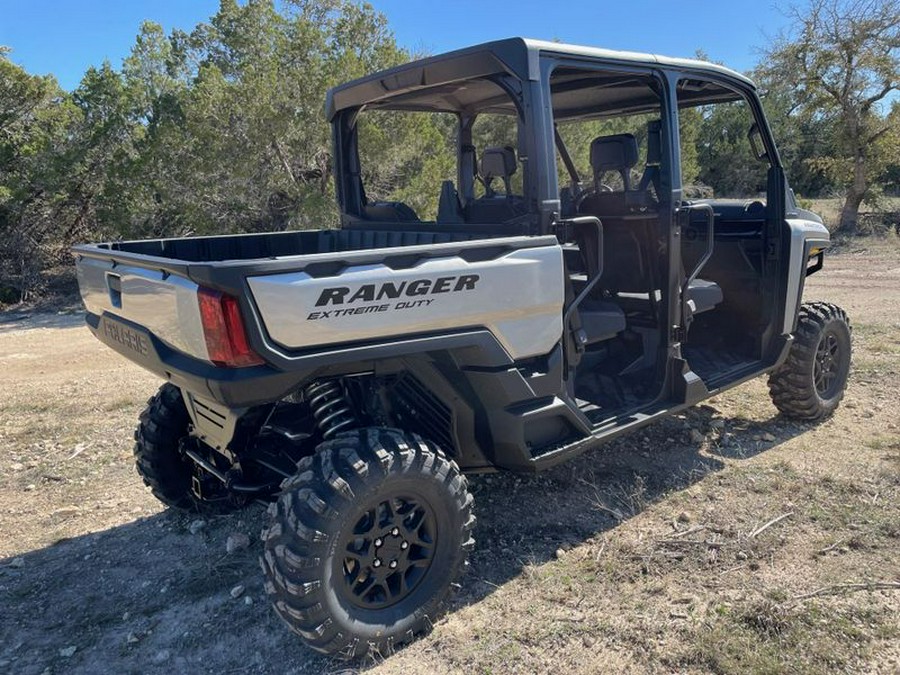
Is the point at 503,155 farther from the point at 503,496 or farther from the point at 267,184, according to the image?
the point at 267,184

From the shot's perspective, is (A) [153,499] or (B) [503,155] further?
(A) [153,499]

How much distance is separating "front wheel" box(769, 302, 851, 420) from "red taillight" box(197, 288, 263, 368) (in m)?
3.71

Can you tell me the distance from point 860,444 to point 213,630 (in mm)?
4010

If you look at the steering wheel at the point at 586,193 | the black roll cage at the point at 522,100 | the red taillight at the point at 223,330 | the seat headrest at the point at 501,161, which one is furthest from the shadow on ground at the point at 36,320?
the red taillight at the point at 223,330

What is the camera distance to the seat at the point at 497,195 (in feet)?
11.5

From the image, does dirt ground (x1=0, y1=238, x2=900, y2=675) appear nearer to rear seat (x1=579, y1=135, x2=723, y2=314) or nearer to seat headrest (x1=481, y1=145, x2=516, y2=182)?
rear seat (x1=579, y1=135, x2=723, y2=314)

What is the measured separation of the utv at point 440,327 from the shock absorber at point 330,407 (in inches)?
0.5

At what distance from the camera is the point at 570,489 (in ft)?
13.0

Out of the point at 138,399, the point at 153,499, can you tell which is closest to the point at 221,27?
the point at 138,399

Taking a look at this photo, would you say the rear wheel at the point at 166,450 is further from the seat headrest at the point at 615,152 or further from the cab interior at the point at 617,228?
the seat headrest at the point at 615,152

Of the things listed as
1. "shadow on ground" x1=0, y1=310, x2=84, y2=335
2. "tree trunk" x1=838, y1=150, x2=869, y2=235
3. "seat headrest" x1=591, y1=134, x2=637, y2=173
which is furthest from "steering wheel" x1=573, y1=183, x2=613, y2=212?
"tree trunk" x1=838, y1=150, x2=869, y2=235

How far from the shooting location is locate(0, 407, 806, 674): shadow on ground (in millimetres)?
2745

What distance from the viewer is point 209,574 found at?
3283 mm

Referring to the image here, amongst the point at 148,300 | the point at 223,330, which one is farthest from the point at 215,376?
the point at 148,300
